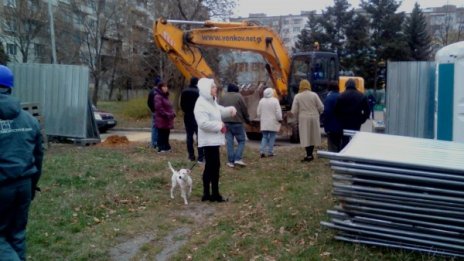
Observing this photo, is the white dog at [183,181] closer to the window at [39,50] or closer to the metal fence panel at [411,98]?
the metal fence panel at [411,98]

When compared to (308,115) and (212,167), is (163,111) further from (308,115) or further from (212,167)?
(212,167)

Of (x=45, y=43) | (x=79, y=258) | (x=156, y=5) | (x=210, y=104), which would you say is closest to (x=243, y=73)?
(x=156, y=5)

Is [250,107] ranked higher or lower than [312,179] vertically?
higher

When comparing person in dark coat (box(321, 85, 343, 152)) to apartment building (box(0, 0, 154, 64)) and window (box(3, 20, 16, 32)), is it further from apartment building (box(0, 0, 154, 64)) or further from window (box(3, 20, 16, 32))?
window (box(3, 20, 16, 32))

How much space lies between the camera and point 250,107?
1716 cm

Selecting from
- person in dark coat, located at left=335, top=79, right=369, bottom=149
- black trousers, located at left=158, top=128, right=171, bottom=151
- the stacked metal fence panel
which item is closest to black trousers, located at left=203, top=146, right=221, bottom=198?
the stacked metal fence panel

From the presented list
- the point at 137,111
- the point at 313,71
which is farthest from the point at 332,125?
the point at 137,111

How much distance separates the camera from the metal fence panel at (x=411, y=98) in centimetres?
1089

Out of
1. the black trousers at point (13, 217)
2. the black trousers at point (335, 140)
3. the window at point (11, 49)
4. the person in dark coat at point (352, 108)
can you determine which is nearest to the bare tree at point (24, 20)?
the window at point (11, 49)

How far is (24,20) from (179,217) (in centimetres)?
3284

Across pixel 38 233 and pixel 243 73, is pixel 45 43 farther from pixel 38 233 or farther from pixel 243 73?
pixel 38 233

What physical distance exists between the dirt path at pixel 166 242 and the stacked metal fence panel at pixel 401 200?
6.16 feet

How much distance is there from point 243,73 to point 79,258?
30461 millimetres

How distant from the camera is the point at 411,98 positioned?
434 inches
